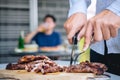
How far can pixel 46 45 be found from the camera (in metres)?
5.53

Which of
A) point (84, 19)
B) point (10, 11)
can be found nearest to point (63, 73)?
point (84, 19)

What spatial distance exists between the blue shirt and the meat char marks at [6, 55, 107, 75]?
3879 mm

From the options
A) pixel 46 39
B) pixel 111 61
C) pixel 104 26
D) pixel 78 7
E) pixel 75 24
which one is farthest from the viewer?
pixel 46 39

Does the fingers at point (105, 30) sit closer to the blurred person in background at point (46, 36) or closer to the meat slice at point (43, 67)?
the meat slice at point (43, 67)

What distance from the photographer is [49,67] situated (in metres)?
1.48

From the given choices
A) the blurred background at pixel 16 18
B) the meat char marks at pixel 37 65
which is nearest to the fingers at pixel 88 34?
the meat char marks at pixel 37 65

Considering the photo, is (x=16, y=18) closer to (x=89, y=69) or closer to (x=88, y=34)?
(x=89, y=69)

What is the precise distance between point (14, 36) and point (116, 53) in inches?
182

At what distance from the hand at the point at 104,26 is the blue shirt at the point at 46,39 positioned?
4.35 meters

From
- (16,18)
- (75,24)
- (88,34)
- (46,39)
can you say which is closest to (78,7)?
(75,24)

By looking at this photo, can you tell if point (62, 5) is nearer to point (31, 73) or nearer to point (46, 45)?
point (46, 45)

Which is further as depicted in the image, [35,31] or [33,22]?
[33,22]

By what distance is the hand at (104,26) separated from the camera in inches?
45.1

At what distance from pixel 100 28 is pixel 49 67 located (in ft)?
1.36
